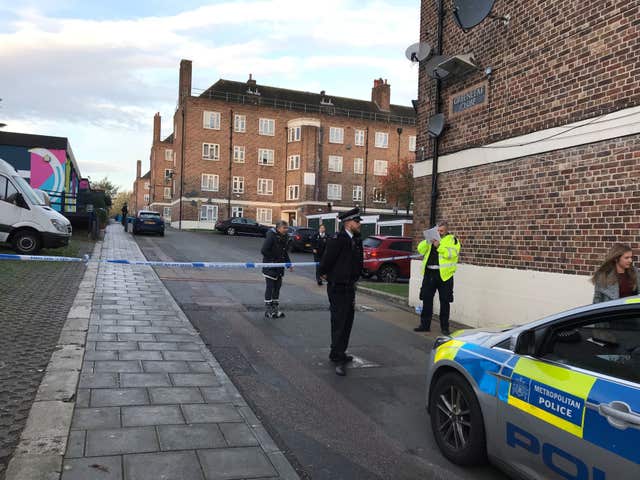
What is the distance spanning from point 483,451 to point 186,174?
47.6 metres

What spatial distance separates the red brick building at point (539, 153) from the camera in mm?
6762

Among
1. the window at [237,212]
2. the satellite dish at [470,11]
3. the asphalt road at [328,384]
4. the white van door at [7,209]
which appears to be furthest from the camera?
the window at [237,212]

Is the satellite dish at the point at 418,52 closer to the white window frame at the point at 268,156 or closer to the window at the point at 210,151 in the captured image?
the window at the point at 210,151

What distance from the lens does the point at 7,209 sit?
47.4 ft

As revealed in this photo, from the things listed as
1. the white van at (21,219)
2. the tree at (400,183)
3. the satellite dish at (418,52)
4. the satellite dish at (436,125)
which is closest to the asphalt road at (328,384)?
the satellite dish at (436,125)

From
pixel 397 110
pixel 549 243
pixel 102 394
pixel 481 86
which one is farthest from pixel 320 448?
pixel 397 110

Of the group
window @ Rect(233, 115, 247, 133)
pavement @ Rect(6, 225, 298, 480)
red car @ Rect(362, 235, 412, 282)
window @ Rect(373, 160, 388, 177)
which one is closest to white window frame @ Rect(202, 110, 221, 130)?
window @ Rect(233, 115, 247, 133)

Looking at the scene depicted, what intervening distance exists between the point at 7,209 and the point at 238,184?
3664 cm

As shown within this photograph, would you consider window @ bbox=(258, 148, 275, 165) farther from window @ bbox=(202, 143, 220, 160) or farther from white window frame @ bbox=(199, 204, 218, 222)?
white window frame @ bbox=(199, 204, 218, 222)

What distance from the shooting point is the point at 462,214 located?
976 cm

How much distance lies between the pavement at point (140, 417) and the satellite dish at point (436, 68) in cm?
686

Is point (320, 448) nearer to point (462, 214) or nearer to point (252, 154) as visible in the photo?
point (462, 214)

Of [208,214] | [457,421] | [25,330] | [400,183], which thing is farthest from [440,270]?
[208,214]

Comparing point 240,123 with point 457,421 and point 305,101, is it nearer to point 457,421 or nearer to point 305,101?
point 305,101
